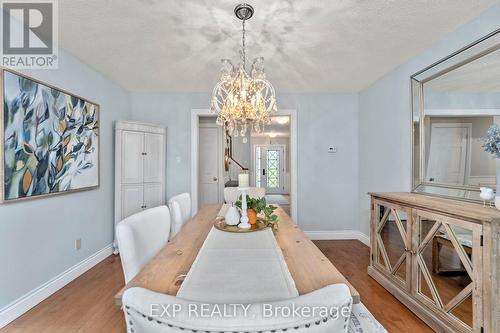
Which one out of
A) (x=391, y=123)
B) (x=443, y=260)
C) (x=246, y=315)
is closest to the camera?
(x=246, y=315)

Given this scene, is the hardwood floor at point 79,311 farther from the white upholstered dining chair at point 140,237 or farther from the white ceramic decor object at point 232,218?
the white ceramic decor object at point 232,218

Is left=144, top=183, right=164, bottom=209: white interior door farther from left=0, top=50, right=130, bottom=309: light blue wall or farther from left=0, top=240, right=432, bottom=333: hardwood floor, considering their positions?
left=0, top=240, right=432, bottom=333: hardwood floor

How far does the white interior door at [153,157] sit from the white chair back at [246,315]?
3.31 metres

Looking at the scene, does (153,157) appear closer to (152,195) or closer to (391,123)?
(152,195)

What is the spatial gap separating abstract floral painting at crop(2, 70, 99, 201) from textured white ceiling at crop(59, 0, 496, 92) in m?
0.59

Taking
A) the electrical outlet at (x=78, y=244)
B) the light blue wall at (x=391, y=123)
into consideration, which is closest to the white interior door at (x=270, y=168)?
the light blue wall at (x=391, y=123)

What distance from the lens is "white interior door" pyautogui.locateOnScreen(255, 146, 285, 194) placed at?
401 inches

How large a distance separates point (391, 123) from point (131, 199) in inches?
141

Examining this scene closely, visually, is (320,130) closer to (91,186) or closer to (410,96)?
(410,96)

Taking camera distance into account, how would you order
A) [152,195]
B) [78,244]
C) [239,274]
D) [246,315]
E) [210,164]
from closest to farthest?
[246,315]
[239,274]
[78,244]
[152,195]
[210,164]

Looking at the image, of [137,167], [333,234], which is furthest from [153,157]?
[333,234]

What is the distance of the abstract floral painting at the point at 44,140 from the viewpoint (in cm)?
200

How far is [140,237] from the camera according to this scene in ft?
4.70

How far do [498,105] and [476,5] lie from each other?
76 cm
